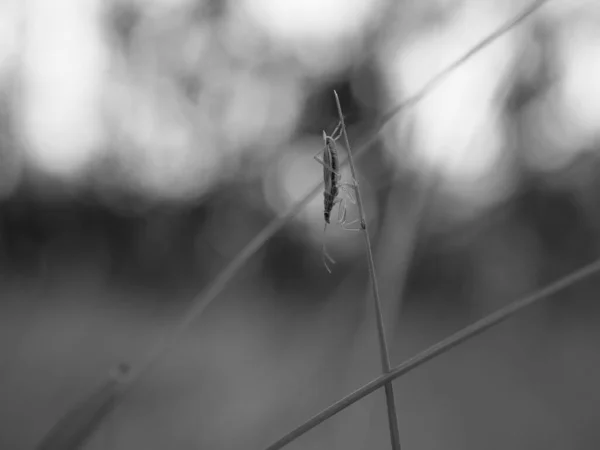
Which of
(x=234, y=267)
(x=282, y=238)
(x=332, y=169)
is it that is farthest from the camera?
(x=282, y=238)

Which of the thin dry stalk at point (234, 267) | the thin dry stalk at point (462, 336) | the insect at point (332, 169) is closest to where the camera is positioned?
the thin dry stalk at point (462, 336)

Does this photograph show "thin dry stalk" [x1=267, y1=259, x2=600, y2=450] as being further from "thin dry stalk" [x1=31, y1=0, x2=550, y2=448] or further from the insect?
the insect

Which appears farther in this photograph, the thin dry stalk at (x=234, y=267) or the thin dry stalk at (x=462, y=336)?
the thin dry stalk at (x=234, y=267)

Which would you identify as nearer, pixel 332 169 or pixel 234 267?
pixel 234 267

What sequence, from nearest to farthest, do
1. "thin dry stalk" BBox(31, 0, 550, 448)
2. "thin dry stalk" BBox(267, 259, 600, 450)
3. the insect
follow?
"thin dry stalk" BBox(267, 259, 600, 450) → "thin dry stalk" BBox(31, 0, 550, 448) → the insect

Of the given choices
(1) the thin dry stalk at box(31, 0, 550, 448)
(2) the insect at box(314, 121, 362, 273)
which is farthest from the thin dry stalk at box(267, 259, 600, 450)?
(2) the insect at box(314, 121, 362, 273)

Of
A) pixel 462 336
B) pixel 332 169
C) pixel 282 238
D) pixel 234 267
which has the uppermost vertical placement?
pixel 282 238

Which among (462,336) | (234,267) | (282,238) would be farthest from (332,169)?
(282,238)

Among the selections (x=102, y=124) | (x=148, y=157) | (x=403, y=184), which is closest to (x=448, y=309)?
(x=148, y=157)

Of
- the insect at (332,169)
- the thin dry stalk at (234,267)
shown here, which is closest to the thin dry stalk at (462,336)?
the thin dry stalk at (234,267)

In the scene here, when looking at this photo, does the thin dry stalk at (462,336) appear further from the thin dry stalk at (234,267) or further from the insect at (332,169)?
the insect at (332,169)

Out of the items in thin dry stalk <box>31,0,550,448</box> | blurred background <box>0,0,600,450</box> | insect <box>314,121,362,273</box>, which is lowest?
thin dry stalk <box>31,0,550,448</box>

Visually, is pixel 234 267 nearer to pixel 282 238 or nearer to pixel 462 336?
pixel 462 336

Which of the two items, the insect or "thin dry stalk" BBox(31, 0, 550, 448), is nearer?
"thin dry stalk" BBox(31, 0, 550, 448)
